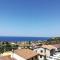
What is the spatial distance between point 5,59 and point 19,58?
533 centimetres

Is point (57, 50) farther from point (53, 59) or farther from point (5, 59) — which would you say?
point (5, 59)

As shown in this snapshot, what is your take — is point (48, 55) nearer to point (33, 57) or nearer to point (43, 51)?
point (43, 51)

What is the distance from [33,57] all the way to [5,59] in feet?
31.3

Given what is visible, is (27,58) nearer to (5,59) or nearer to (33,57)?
(33,57)

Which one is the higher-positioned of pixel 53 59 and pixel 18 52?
pixel 18 52

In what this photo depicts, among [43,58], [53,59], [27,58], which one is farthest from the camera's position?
[53,59]

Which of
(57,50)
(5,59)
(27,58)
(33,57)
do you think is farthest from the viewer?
(57,50)

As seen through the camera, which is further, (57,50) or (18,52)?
(57,50)

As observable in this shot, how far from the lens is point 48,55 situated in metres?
63.4

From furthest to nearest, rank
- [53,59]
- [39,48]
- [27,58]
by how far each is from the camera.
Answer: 1. [39,48]
2. [53,59]
3. [27,58]

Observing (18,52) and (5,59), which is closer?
(5,59)

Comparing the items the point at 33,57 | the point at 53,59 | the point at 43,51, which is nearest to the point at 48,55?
the point at 43,51

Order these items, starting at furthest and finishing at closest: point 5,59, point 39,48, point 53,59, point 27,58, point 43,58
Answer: point 39,48 → point 53,59 → point 43,58 → point 27,58 → point 5,59

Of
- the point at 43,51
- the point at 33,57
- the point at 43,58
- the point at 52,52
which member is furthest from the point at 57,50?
the point at 33,57
